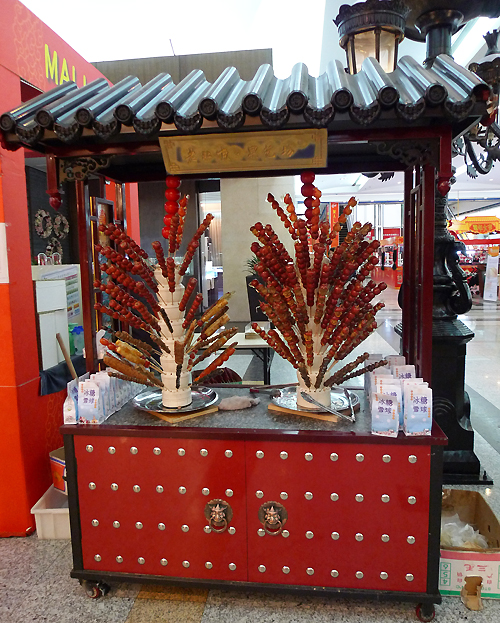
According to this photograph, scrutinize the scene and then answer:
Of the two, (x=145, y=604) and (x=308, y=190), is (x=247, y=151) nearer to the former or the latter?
(x=308, y=190)

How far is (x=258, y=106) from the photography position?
1825 mm

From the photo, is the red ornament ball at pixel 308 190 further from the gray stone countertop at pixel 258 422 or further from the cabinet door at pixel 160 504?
the cabinet door at pixel 160 504

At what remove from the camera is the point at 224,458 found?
2041 millimetres

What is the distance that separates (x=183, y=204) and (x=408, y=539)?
1.72 metres

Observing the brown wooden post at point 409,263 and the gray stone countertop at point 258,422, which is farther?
the brown wooden post at point 409,263

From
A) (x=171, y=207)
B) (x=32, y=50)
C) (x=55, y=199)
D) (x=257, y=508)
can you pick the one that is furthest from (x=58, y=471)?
(x=32, y=50)

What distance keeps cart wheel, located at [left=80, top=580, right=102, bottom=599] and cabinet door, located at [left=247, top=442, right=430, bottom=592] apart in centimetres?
74

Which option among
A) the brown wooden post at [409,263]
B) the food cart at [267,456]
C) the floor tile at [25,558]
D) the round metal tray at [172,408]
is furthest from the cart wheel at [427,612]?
the floor tile at [25,558]

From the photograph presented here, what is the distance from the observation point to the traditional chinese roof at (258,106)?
1.80 meters

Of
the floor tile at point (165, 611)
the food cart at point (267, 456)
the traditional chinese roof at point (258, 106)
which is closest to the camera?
the traditional chinese roof at point (258, 106)

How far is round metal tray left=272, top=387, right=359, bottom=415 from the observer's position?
222 centimetres

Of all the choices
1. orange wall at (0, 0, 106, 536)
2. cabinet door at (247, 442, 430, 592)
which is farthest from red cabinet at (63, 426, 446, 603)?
orange wall at (0, 0, 106, 536)

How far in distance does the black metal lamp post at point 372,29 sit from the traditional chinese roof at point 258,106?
654mm

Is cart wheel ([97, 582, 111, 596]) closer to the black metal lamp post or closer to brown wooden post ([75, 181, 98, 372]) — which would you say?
brown wooden post ([75, 181, 98, 372])
